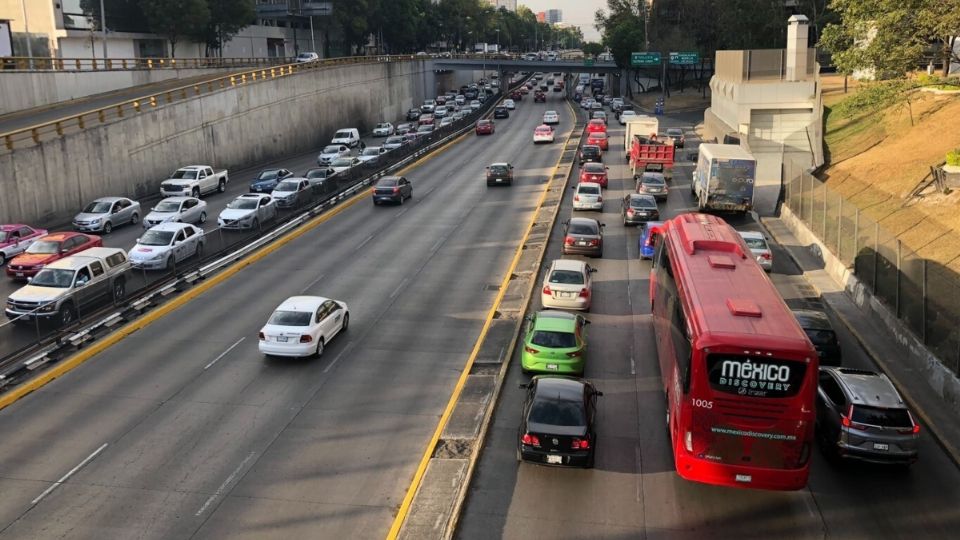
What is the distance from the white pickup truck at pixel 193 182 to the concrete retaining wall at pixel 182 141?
2.30m

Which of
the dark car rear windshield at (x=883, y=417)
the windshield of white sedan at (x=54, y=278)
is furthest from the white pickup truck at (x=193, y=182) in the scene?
the dark car rear windshield at (x=883, y=417)

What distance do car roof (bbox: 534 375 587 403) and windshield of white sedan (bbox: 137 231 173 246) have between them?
18.6 m

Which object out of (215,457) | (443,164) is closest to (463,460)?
(215,457)

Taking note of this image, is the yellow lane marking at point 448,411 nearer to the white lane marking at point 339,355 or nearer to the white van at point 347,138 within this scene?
the white lane marking at point 339,355

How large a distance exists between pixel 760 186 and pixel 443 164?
78.2 ft

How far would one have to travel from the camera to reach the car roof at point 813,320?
878 inches

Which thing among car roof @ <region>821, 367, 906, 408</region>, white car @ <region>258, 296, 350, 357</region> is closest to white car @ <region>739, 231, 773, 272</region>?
car roof @ <region>821, 367, 906, 408</region>

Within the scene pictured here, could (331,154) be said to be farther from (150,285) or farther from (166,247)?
(150,285)

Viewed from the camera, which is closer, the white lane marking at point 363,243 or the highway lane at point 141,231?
the highway lane at point 141,231

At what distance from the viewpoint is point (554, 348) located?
2141 cm

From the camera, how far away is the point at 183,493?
52.4ft

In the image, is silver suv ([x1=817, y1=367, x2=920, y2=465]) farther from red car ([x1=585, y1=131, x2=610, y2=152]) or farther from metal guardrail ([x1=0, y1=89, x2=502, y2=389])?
red car ([x1=585, y1=131, x2=610, y2=152])

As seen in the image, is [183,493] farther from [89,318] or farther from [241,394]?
[89,318]

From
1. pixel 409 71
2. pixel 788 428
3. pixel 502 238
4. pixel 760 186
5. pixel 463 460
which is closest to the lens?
pixel 788 428
